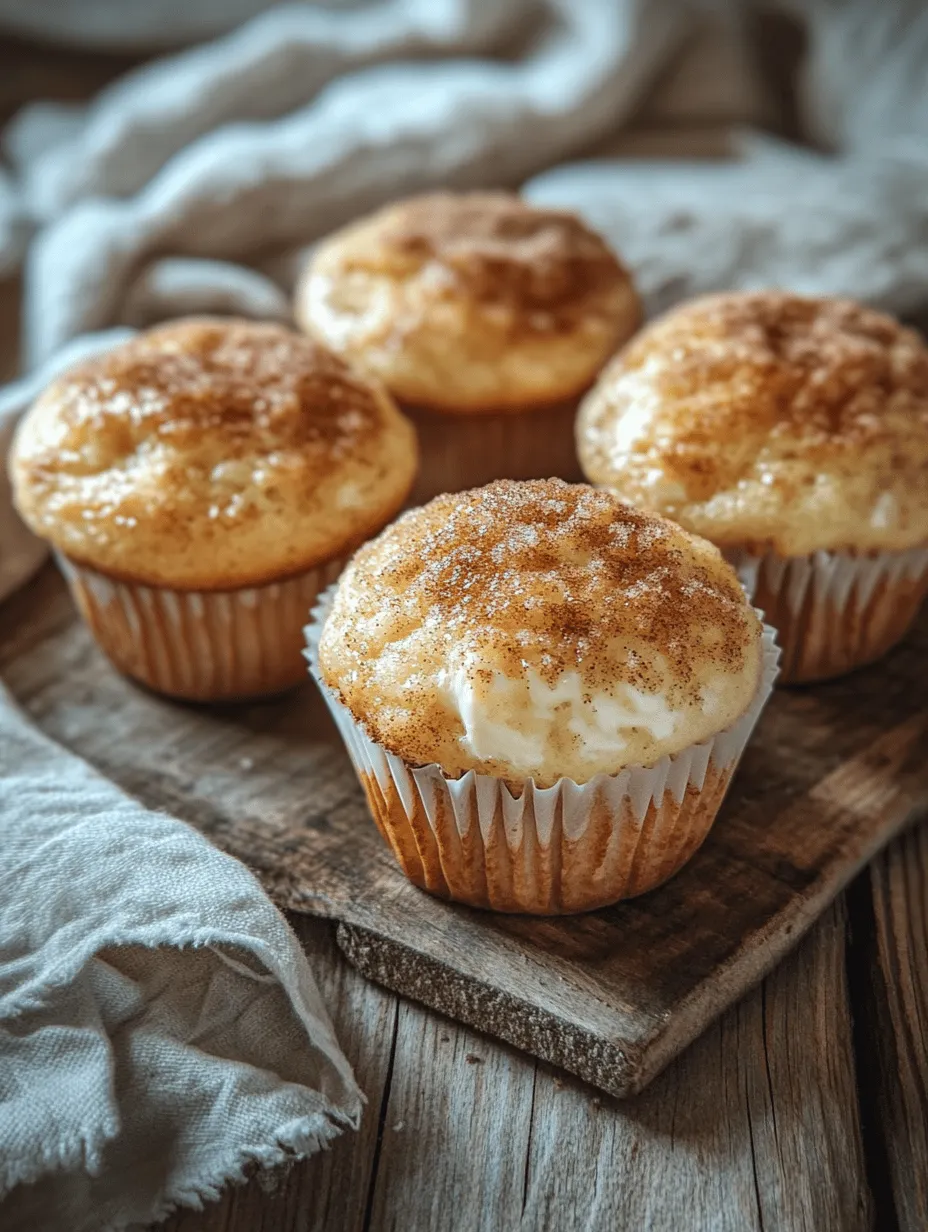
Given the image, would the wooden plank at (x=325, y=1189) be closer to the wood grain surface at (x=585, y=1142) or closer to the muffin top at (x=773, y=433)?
the wood grain surface at (x=585, y=1142)

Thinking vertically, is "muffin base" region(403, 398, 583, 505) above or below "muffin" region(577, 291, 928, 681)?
below

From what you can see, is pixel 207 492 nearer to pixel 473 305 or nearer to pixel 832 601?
pixel 473 305

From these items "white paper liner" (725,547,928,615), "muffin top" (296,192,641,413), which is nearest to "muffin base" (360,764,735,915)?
"white paper liner" (725,547,928,615)

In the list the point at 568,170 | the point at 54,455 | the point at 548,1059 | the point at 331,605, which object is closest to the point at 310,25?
the point at 568,170

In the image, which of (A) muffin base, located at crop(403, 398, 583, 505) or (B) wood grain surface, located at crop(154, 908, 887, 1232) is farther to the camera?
(A) muffin base, located at crop(403, 398, 583, 505)

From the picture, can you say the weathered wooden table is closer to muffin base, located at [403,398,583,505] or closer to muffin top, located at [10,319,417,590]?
muffin top, located at [10,319,417,590]

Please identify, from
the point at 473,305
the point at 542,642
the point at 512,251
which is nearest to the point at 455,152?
the point at 512,251

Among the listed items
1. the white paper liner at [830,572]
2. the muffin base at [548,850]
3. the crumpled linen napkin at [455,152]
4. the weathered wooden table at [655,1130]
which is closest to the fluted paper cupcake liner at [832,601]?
the white paper liner at [830,572]
